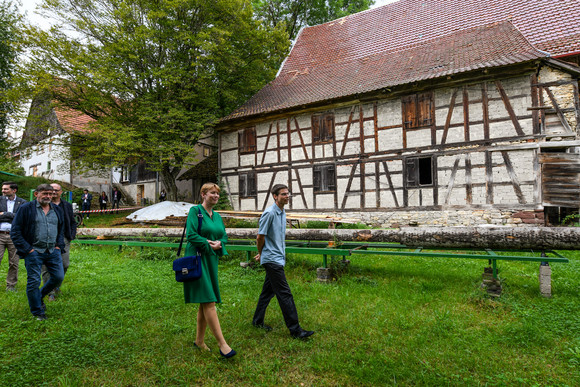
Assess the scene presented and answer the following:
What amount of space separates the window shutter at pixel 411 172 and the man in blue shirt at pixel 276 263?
1007cm

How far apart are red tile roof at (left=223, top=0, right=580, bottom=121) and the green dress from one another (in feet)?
36.7

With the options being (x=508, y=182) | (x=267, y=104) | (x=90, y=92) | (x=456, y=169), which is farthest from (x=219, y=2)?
(x=508, y=182)

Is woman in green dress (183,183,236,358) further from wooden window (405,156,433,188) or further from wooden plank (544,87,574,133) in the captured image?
wooden plank (544,87,574,133)

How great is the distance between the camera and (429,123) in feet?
41.6

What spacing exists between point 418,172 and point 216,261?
11.0m

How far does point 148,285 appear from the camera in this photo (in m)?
5.64

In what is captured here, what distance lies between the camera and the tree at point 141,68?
15641mm

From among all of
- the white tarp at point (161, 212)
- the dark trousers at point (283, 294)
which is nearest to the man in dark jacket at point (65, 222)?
the dark trousers at point (283, 294)

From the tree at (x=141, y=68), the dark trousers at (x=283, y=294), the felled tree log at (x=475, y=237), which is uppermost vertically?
the tree at (x=141, y=68)

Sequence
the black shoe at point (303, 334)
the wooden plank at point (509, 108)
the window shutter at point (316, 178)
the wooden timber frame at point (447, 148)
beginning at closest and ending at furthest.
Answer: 1. the black shoe at point (303, 334)
2. the wooden timber frame at point (447, 148)
3. the wooden plank at point (509, 108)
4. the window shutter at point (316, 178)

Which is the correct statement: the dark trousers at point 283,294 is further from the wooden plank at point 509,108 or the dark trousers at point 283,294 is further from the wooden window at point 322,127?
the wooden window at point 322,127

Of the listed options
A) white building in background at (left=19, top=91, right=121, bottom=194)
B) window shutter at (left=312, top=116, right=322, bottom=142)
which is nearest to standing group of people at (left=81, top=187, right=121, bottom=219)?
white building in background at (left=19, top=91, right=121, bottom=194)

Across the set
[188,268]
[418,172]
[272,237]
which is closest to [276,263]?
[272,237]

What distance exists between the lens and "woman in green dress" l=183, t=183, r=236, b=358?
3143 millimetres
